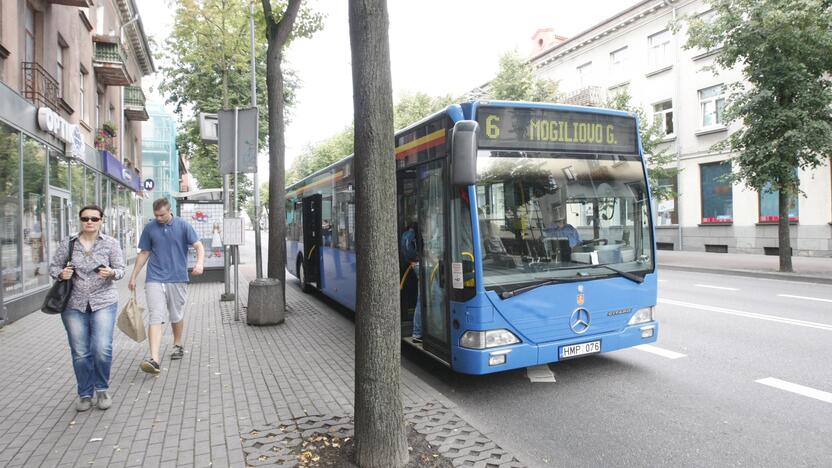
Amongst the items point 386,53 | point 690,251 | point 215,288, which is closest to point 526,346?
point 386,53

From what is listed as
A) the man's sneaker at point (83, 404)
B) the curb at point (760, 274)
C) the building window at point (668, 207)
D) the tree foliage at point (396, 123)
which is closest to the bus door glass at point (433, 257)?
the man's sneaker at point (83, 404)

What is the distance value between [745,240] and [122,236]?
25.2 m

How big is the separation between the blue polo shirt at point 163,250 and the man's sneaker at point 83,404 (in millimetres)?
1534

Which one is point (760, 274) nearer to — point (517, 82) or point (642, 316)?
point (642, 316)

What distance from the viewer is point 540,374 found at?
224 inches

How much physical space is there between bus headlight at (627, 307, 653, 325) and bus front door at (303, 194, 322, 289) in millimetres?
7089

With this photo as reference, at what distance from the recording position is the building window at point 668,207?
79.6ft

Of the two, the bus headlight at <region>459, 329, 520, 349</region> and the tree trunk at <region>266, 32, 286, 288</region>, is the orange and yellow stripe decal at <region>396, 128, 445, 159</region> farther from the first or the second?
the tree trunk at <region>266, 32, 286, 288</region>

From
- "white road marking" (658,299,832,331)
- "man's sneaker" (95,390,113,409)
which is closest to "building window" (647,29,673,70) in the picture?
"white road marking" (658,299,832,331)

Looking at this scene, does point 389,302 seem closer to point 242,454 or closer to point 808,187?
point 242,454

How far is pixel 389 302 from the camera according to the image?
3.47 m

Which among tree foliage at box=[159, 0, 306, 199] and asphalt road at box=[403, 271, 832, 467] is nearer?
asphalt road at box=[403, 271, 832, 467]

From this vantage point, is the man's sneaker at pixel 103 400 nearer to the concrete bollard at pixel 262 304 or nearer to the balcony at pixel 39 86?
the concrete bollard at pixel 262 304

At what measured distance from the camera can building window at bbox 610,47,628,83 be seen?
27688 mm
